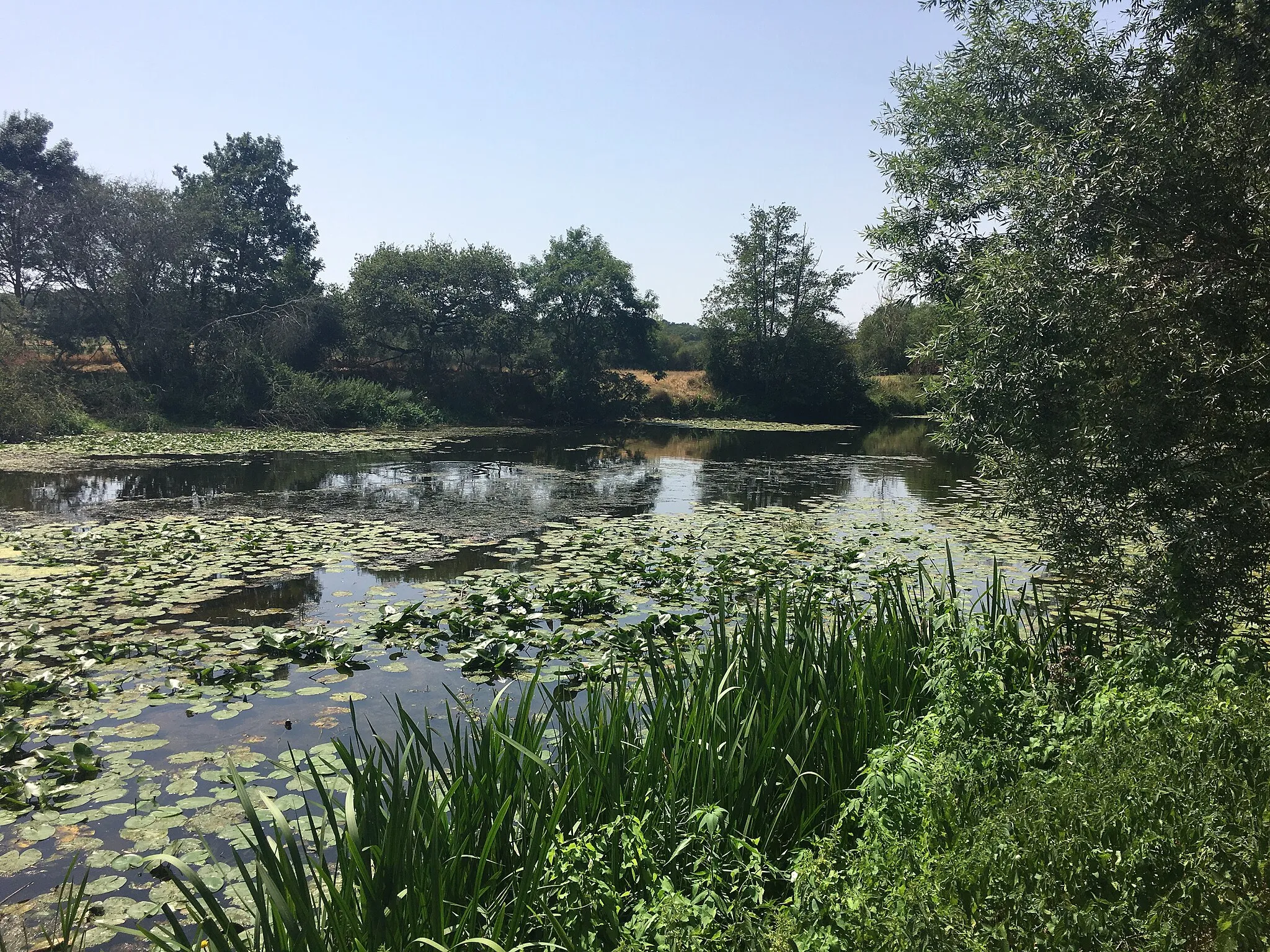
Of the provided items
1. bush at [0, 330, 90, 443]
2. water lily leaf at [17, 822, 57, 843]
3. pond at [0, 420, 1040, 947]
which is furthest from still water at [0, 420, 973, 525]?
water lily leaf at [17, 822, 57, 843]

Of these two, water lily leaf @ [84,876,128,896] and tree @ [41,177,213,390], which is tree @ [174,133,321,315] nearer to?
tree @ [41,177,213,390]

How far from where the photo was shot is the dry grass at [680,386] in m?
41.6

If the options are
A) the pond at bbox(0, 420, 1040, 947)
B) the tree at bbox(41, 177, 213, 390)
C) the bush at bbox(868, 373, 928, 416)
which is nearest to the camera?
the pond at bbox(0, 420, 1040, 947)

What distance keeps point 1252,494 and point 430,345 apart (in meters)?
32.2

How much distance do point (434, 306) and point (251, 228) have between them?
1072 cm

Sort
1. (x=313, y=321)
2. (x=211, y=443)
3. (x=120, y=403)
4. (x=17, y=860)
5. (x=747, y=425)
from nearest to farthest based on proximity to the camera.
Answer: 1. (x=17, y=860)
2. (x=211, y=443)
3. (x=120, y=403)
4. (x=313, y=321)
5. (x=747, y=425)

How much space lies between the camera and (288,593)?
798 centimetres

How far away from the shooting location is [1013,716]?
13.1 feet

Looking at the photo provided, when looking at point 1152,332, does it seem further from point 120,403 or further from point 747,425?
point 747,425

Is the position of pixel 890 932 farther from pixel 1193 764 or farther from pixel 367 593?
pixel 367 593

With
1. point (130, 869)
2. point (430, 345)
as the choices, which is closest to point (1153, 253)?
point (130, 869)

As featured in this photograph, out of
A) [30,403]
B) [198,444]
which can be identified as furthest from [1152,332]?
[30,403]

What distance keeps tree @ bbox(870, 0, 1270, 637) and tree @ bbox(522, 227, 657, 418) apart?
100 ft

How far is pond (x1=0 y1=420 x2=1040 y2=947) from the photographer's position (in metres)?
4.12
